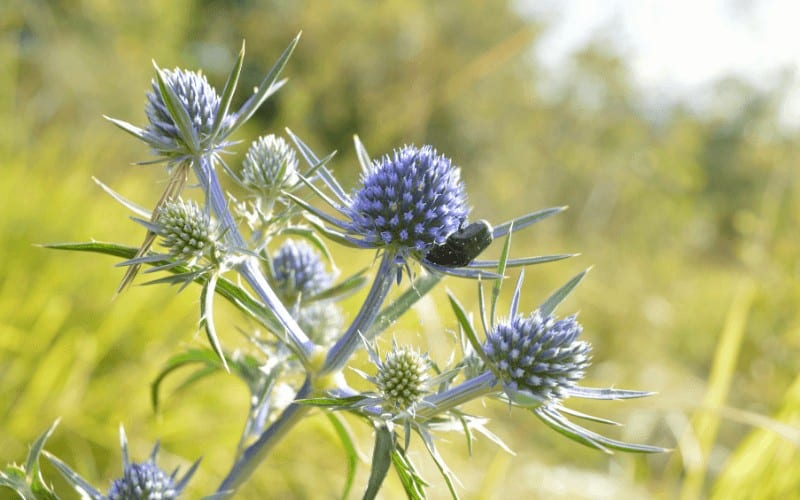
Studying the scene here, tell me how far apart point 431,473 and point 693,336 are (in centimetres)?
661

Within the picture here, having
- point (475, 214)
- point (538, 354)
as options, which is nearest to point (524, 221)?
point (538, 354)

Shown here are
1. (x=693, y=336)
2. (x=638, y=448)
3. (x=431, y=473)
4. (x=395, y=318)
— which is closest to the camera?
(x=638, y=448)

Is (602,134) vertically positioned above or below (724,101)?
below

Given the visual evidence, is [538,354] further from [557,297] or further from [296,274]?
[296,274]

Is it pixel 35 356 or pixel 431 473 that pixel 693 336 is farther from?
pixel 35 356

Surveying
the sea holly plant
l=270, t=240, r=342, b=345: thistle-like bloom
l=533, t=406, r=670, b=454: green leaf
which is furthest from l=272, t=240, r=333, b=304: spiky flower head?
l=533, t=406, r=670, b=454: green leaf

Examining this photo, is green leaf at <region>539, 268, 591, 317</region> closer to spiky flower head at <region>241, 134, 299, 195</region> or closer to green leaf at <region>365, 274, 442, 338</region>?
green leaf at <region>365, 274, 442, 338</region>

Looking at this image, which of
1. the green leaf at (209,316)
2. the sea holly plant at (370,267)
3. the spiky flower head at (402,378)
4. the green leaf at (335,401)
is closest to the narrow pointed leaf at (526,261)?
the sea holly plant at (370,267)

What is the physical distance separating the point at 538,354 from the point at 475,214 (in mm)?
9506

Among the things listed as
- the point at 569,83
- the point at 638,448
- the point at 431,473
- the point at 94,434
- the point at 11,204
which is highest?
the point at 569,83

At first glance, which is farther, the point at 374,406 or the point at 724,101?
the point at 724,101

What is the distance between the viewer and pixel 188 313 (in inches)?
139

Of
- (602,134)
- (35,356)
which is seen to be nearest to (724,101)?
(602,134)

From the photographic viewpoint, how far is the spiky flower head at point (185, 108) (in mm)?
839
